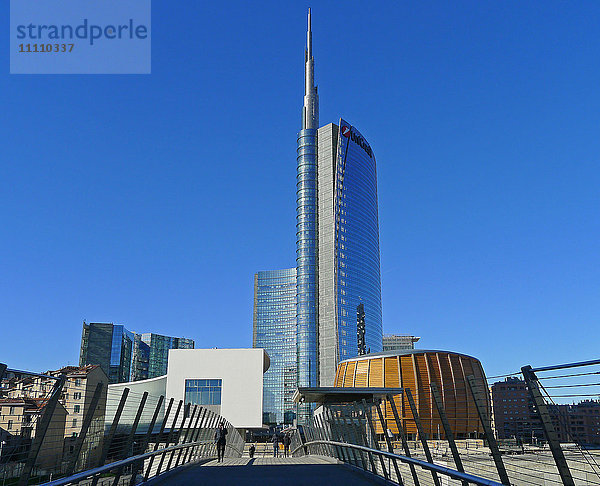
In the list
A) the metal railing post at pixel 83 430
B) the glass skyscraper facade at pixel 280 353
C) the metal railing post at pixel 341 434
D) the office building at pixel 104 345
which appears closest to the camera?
the metal railing post at pixel 83 430

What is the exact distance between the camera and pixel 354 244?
13588 cm

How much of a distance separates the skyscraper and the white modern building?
72.2 meters

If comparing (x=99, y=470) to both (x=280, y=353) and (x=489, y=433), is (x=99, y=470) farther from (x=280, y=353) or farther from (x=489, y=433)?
(x=280, y=353)

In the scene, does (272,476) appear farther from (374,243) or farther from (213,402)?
(374,243)

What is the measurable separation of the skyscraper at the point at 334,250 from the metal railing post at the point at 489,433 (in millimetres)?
127110

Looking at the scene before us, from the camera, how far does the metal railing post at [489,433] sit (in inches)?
206

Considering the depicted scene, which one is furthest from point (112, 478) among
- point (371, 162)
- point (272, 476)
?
point (371, 162)

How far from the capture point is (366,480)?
34.2 ft

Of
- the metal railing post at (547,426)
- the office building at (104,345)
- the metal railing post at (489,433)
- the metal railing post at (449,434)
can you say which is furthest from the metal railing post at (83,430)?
the office building at (104,345)

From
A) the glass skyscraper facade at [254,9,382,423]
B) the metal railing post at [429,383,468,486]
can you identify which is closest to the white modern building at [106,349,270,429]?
the metal railing post at [429,383,468,486]

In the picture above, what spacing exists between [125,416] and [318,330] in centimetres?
13094

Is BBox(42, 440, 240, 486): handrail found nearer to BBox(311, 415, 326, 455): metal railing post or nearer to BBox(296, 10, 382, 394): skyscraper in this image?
BBox(311, 415, 326, 455): metal railing post

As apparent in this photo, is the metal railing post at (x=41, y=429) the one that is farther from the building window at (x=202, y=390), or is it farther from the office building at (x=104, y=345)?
the office building at (x=104, y=345)

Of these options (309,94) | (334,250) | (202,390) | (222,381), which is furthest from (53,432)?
(309,94)
